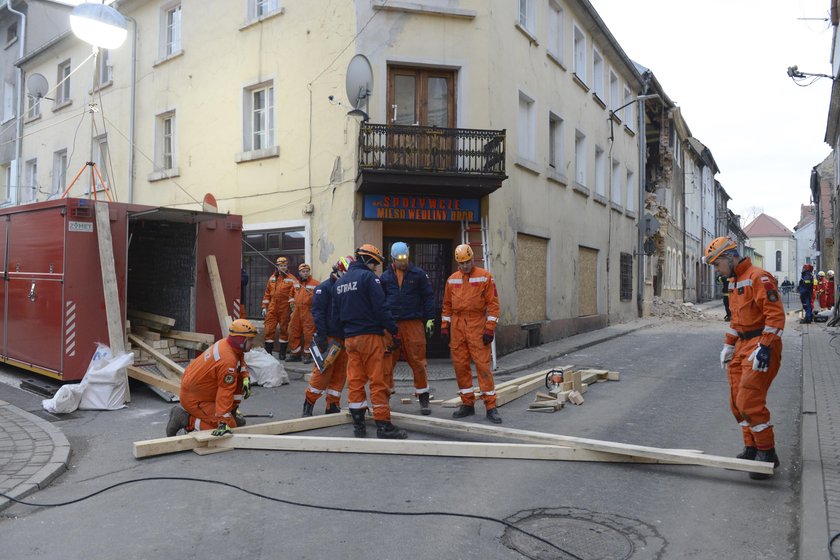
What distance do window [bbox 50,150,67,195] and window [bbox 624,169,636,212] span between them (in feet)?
61.7

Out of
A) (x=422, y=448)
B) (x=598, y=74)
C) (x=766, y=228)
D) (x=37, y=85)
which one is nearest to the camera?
(x=422, y=448)

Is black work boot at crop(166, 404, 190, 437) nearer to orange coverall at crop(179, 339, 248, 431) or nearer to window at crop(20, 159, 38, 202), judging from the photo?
orange coverall at crop(179, 339, 248, 431)

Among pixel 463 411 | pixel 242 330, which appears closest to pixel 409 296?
pixel 463 411

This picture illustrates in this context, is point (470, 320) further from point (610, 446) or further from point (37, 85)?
point (37, 85)

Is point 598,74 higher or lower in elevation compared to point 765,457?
higher

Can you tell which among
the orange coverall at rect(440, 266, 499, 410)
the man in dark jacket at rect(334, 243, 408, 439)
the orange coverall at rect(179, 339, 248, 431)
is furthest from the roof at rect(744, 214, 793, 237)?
the orange coverall at rect(179, 339, 248, 431)

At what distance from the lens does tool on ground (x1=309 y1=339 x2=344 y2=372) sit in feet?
23.5

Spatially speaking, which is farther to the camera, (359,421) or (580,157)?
(580,157)

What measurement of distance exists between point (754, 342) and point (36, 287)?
8753 mm

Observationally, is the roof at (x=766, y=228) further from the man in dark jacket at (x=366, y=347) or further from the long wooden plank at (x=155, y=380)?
the man in dark jacket at (x=366, y=347)

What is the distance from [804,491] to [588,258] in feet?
49.3

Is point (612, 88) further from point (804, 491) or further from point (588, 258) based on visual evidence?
point (804, 491)

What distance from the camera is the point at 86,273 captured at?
871 centimetres

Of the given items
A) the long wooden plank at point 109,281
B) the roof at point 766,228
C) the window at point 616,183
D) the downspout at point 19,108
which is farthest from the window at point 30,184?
the roof at point 766,228
